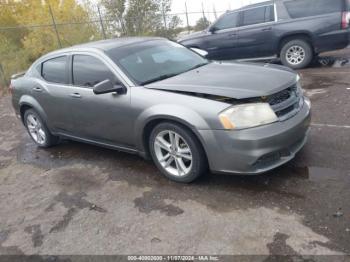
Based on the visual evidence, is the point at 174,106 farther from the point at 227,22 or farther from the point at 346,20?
the point at 227,22

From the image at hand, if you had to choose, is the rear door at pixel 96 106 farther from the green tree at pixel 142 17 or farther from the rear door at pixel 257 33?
the green tree at pixel 142 17

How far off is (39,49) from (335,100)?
14.6 m

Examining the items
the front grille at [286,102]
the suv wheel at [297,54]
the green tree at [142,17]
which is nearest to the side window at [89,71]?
the front grille at [286,102]

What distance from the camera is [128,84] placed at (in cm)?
435

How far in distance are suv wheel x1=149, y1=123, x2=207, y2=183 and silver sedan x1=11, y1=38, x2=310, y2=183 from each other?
1 cm

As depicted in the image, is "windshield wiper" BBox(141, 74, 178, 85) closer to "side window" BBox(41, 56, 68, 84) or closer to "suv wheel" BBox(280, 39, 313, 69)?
"side window" BBox(41, 56, 68, 84)

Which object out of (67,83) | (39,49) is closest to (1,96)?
(39,49)

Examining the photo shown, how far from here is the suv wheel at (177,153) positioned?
391 centimetres

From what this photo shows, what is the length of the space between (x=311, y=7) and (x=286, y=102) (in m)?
6.20

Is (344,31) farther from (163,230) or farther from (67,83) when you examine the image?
(163,230)

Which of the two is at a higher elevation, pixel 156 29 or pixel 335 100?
pixel 156 29

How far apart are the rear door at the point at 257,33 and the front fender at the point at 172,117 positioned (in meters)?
6.42

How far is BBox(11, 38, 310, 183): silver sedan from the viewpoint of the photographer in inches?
144

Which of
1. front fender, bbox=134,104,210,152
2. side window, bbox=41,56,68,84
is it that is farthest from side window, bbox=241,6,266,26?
front fender, bbox=134,104,210,152
